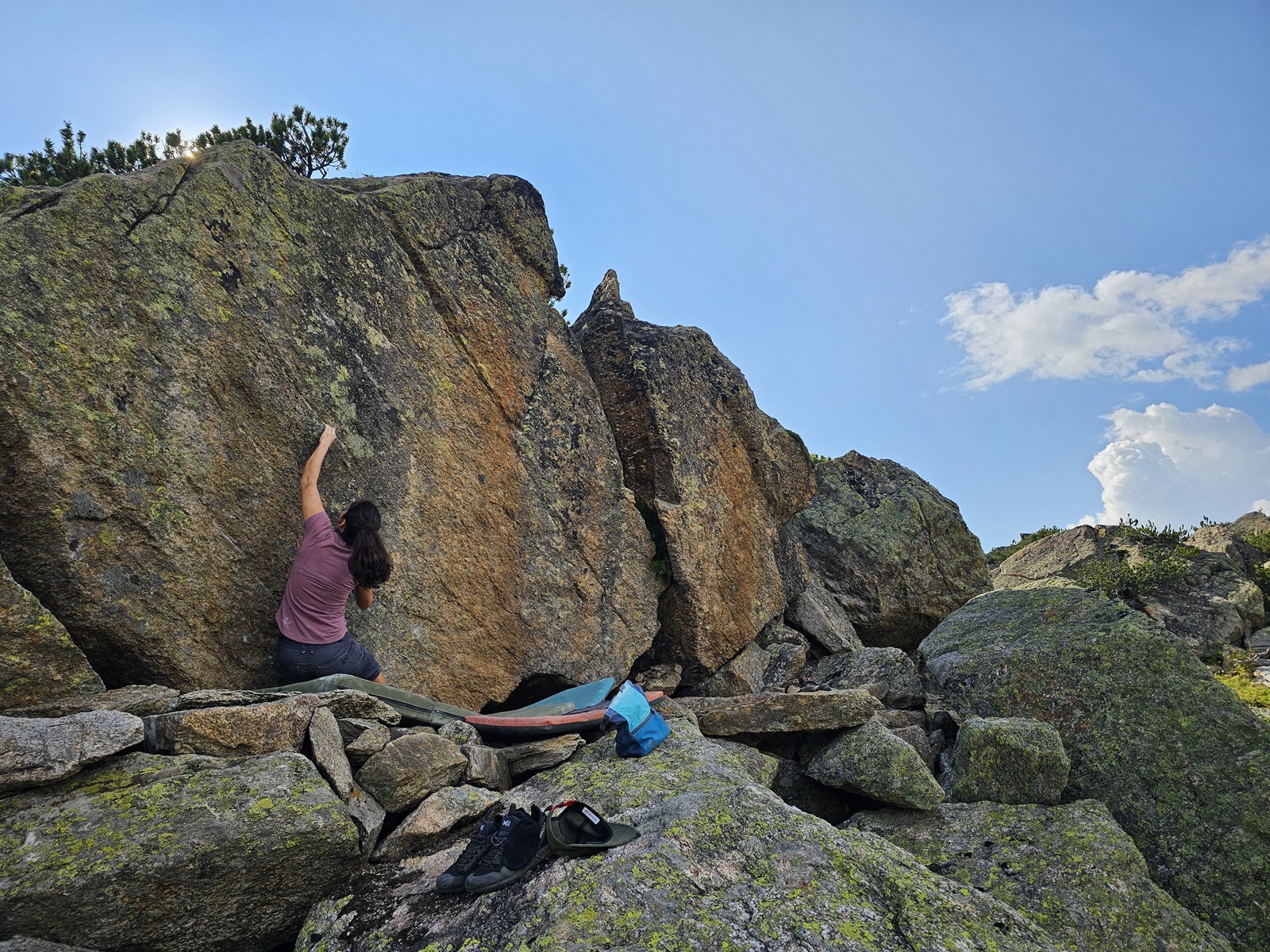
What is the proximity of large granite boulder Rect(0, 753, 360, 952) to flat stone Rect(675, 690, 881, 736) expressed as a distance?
6.97m

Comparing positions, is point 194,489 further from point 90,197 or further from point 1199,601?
point 1199,601

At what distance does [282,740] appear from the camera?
6887 mm

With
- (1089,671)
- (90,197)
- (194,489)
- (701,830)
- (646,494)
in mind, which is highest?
(90,197)

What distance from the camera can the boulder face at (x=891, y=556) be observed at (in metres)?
22.0

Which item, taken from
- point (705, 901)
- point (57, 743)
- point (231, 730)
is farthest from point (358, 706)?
point (705, 901)

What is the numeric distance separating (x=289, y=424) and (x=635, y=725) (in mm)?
6422

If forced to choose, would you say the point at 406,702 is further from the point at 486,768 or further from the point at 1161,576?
the point at 1161,576

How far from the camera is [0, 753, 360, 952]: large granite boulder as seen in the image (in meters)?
5.11

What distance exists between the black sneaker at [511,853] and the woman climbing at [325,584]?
4.33 metres

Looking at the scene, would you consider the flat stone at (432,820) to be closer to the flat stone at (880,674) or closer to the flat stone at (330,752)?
the flat stone at (330,752)

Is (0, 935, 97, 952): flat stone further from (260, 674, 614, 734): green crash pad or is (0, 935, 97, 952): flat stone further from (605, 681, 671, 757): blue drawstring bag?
(605, 681, 671, 757): blue drawstring bag

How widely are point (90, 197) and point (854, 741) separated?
12997 mm

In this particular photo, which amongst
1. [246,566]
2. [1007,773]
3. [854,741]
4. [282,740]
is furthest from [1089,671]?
[246,566]

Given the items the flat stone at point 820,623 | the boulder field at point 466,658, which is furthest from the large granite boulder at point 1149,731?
the flat stone at point 820,623
